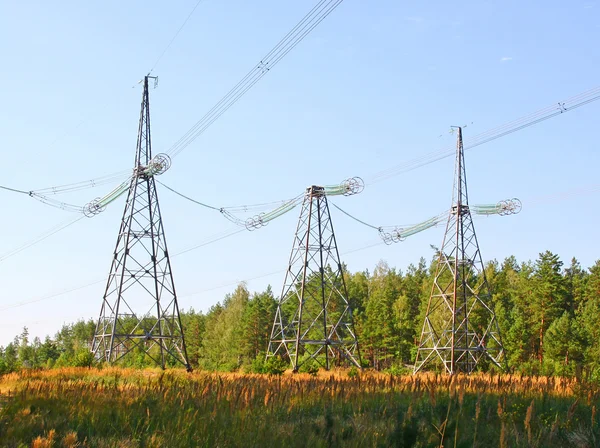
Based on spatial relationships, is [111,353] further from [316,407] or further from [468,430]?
[468,430]

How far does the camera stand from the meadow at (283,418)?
4.88m

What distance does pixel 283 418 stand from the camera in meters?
6.28

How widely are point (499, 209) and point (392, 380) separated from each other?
1089 inches

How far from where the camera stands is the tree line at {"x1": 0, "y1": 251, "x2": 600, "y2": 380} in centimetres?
5062

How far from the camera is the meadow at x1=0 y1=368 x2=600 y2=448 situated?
4.88 metres

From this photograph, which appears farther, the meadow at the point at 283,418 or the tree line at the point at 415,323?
the tree line at the point at 415,323

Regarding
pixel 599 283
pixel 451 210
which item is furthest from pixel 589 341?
pixel 451 210

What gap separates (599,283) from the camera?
200ft

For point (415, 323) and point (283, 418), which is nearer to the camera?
point (283, 418)

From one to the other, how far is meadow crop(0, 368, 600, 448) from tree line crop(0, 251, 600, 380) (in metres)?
16.7

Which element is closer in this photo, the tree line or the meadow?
the meadow

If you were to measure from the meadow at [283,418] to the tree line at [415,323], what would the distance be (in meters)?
16.7

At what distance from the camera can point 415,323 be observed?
243 feet

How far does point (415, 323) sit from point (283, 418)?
70371 mm
